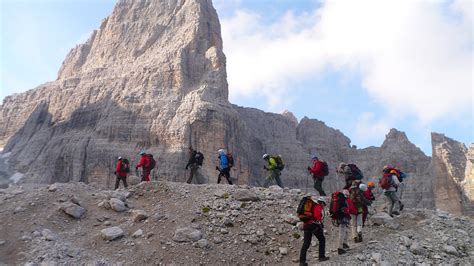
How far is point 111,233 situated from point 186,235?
89.0 inches

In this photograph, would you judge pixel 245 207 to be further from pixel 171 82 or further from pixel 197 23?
pixel 197 23

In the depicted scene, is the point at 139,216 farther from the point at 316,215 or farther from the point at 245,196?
the point at 316,215

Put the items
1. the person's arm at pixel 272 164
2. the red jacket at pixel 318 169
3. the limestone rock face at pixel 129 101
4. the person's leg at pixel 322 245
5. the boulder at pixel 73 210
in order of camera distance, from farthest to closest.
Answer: the limestone rock face at pixel 129 101 < the person's arm at pixel 272 164 < the red jacket at pixel 318 169 < the boulder at pixel 73 210 < the person's leg at pixel 322 245

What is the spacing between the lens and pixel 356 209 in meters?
16.2

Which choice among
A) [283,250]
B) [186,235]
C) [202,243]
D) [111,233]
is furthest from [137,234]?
[283,250]

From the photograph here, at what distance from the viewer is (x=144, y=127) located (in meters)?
80.2

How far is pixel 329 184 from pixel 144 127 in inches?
1767

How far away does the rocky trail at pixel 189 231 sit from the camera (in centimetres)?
1496

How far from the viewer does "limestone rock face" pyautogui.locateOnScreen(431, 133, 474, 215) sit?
8250 centimetres

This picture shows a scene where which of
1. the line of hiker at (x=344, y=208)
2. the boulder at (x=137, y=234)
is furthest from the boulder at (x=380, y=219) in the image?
the boulder at (x=137, y=234)

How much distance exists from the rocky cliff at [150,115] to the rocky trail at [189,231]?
47.7 metres

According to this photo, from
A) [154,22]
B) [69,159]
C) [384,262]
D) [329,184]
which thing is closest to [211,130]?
[69,159]

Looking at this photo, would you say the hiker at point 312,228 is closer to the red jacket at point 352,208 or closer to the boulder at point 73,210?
the red jacket at point 352,208

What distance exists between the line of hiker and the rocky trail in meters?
0.48
